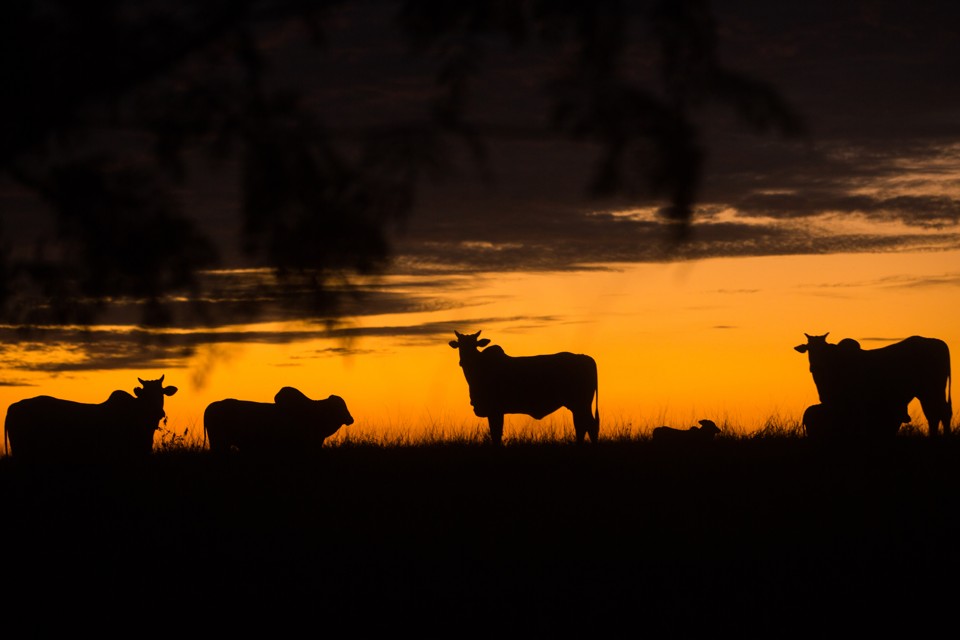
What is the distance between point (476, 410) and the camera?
19031mm

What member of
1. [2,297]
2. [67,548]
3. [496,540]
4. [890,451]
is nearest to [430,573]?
[496,540]

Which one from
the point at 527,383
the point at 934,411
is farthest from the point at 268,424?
the point at 934,411

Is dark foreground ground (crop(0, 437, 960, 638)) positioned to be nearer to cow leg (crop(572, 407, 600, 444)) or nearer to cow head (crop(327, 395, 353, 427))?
cow head (crop(327, 395, 353, 427))

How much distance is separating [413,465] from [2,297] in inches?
314

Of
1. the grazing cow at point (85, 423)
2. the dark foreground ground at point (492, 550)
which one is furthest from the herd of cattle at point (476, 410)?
the dark foreground ground at point (492, 550)

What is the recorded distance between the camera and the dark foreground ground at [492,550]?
23.4 feet

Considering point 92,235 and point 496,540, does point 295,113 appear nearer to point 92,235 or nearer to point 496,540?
point 92,235

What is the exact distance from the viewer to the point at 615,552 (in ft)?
27.4

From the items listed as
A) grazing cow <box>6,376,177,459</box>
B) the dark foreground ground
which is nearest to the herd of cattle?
grazing cow <box>6,376,177,459</box>

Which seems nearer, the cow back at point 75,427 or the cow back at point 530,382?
the cow back at point 75,427

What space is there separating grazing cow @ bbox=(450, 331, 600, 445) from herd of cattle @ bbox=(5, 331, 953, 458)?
2 cm

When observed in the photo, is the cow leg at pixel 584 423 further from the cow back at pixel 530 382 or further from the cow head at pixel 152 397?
the cow head at pixel 152 397

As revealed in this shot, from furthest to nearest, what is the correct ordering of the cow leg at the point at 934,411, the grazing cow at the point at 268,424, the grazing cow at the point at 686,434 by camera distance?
the cow leg at the point at 934,411 < the grazing cow at the point at 268,424 < the grazing cow at the point at 686,434

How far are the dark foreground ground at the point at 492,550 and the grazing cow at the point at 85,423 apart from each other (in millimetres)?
3618
